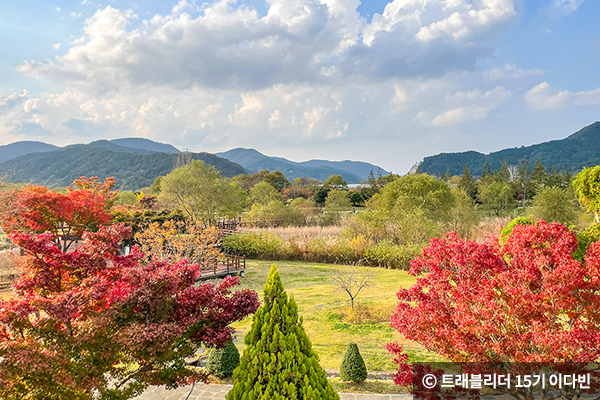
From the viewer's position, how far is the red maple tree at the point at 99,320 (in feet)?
8.84

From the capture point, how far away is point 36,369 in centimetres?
252

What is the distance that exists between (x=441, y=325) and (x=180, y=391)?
12.1ft

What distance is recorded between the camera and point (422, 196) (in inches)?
738

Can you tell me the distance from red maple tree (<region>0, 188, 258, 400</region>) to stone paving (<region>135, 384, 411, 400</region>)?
1.58 m

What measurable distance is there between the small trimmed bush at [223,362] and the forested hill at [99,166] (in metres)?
83.3

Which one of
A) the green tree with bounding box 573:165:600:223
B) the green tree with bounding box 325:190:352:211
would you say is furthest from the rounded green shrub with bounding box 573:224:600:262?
the green tree with bounding box 325:190:352:211

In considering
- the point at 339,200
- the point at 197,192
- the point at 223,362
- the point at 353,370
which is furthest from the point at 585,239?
the point at 339,200

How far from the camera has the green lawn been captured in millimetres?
6070

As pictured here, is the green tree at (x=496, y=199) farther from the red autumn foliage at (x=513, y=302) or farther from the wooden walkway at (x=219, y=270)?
the red autumn foliage at (x=513, y=302)

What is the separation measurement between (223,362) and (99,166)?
107886 mm

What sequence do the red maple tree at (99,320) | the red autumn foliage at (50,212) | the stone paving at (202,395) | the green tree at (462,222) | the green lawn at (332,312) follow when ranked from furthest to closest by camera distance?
the green tree at (462,222), the red autumn foliage at (50,212), the green lawn at (332,312), the stone paving at (202,395), the red maple tree at (99,320)

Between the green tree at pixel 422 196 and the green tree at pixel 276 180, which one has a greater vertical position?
the green tree at pixel 276 180

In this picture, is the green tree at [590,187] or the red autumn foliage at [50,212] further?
the red autumn foliage at [50,212]

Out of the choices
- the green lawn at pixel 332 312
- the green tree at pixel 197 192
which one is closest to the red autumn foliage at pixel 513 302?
the green lawn at pixel 332 312
